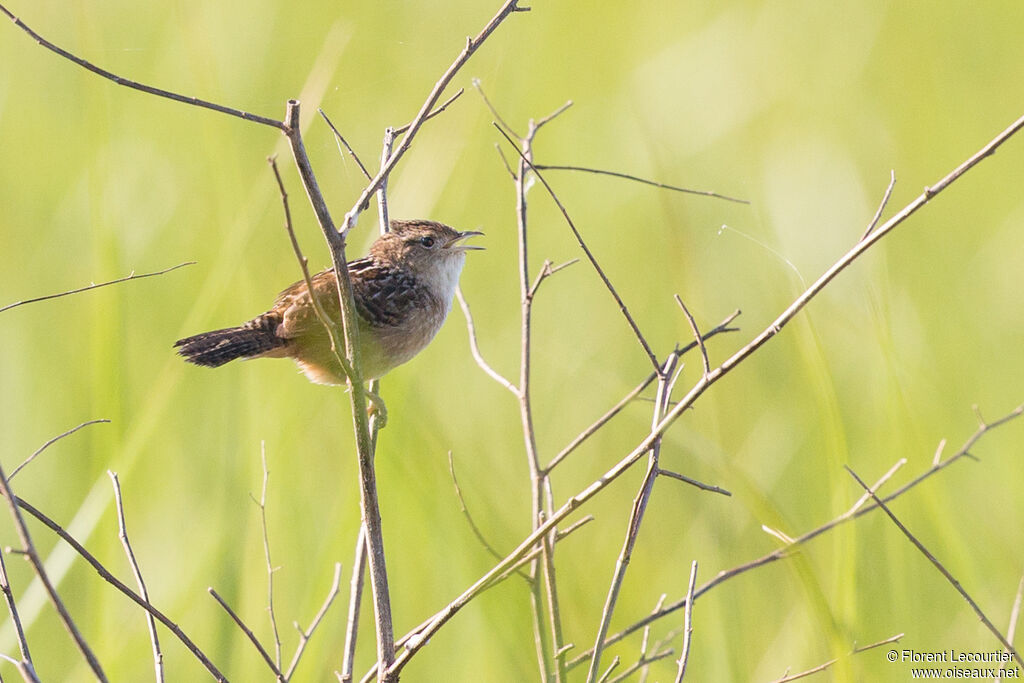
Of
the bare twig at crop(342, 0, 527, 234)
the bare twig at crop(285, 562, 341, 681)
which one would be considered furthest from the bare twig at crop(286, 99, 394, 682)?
the bare twig at crop(285, 562, 341, 681)

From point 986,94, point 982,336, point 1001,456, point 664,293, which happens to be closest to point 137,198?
point 664,293

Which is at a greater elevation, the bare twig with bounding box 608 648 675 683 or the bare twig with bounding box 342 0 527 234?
the bare twig with bounding box 342 0 527 234

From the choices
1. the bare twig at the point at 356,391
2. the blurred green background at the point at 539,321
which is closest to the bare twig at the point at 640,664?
the blurred green background at the point at 539,321

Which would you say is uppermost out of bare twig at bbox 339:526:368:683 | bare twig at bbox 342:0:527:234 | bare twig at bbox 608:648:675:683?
bare twig at bbox 342:0:527:234

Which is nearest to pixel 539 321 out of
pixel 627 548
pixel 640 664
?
pixel 640 664

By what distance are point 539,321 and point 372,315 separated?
2871 millimetres

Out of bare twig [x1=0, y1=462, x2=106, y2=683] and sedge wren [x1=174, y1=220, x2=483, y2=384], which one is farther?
sedge wren [x1=174, y1=220, x2=483, y2=384]

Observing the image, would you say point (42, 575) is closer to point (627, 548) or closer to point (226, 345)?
point (627, 548)

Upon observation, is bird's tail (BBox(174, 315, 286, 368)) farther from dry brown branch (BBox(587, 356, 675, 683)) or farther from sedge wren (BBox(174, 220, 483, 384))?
dry brown branch (BBox(587, 356, 675, 683))

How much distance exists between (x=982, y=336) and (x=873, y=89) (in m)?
3.45

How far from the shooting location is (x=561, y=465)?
5.56 m

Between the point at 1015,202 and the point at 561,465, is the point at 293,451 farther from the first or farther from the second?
the point at 1015,202

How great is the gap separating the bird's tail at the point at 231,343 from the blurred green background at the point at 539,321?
0.13m

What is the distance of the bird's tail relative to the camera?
10.2 feet
